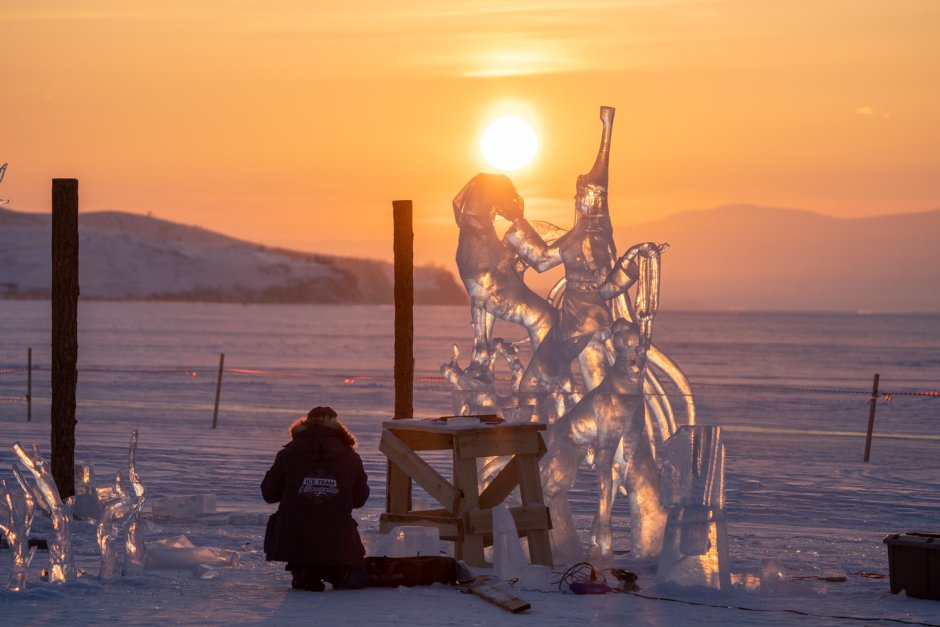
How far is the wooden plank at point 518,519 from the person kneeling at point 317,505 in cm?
100

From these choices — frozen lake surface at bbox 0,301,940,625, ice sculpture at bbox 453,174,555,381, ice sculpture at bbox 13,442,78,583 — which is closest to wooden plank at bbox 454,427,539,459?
frozen lake surface at bbox 0,301,940,625

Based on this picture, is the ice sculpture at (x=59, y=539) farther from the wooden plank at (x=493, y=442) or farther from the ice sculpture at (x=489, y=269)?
the ice sculpture at (x=489, y=269)

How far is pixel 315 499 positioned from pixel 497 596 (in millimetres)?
1278

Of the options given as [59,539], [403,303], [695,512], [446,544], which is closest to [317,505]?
[59,539]

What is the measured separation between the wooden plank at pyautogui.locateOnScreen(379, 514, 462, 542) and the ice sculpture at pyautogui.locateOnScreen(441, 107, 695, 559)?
3.29 feet

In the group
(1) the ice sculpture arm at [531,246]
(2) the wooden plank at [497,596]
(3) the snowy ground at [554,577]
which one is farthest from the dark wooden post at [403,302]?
(2) the wooden plank at [497,596]

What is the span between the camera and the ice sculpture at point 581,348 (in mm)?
11312

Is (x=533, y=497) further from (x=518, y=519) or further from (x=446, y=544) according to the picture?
(x=446, y=544)

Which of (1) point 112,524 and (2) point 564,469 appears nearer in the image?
(1) point 112,524

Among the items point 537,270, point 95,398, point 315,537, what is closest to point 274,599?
point 315,537

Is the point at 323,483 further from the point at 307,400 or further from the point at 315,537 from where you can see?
the point at 307,400

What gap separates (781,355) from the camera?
75.4 m

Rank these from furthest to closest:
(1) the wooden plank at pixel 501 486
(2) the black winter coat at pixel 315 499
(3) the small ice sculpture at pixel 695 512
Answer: (1) the wooden plank at pixel 501 486, (3) the small ice sculpture at pixel 695 512, (2) the black winter coat at pixel 315 499

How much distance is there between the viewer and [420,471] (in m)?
10.8
